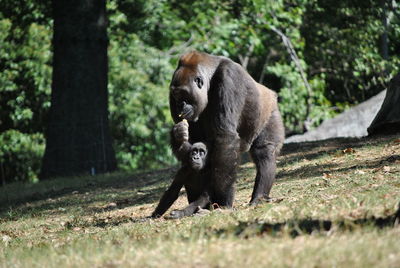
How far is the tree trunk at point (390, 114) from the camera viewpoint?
1027 centimetres

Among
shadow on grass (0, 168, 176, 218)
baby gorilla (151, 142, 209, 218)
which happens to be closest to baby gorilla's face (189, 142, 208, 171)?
baby gorilla (151, 142, 209, 218)

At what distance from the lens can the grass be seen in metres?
3.75

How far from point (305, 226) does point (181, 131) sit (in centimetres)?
238

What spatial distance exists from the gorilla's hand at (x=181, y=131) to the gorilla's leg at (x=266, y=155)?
3.46 feet

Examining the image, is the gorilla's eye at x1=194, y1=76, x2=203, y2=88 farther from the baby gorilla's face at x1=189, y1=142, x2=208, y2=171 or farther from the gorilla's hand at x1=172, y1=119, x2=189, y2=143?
the baby gorilla's face at x1=189, y1=142, x2=208, y2=171

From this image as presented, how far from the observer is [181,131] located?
21.7 ft

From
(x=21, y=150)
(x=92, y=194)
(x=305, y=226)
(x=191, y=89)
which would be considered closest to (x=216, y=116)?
(x=191, y=89)

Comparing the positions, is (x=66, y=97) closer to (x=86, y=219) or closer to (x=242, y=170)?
(x=242, y=170)

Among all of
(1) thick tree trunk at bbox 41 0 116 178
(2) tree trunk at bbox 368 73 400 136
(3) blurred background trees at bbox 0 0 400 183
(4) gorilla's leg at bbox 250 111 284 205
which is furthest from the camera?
(3) blurred background trees at bbox 0 0 400 183

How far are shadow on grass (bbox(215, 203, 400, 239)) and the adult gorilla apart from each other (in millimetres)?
2049

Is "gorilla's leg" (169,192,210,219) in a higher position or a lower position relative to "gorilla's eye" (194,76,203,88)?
lower

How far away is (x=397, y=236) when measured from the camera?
3938mm

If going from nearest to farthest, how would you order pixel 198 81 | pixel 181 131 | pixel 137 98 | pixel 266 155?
pixel 181 131 → pixel 198 81 → pixel 266 155 → pixel 137 98

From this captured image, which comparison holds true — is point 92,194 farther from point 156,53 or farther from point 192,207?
point 156,53
